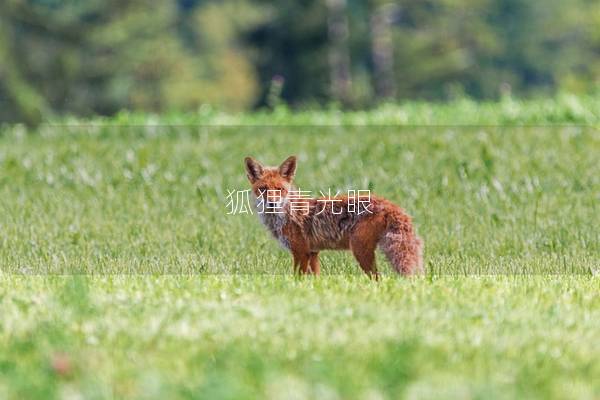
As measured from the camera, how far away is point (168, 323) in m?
6.11

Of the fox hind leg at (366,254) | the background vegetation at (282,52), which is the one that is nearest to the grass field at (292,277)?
the fox hind leg at (366,254)

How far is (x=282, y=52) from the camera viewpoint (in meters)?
48.2

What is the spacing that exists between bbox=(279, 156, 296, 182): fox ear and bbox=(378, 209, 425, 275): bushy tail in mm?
770

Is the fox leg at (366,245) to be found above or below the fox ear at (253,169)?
below

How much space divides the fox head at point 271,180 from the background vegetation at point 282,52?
31460 millimetres

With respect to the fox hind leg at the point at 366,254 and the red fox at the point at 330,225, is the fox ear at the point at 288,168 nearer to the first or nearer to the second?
the red fox at the point at 330,225

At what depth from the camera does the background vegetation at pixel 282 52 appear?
46906 mm

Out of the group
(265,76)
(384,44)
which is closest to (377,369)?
(265,76)

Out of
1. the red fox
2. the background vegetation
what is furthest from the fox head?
the background vegetation

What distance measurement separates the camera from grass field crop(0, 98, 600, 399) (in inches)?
206

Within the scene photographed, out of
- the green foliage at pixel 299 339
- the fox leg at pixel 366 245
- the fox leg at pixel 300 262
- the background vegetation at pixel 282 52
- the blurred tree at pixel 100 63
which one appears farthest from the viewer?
the background vegetation at pixel 282 52

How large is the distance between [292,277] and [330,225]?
45 centimetres

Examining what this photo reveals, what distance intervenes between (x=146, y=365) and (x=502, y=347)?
1.81m

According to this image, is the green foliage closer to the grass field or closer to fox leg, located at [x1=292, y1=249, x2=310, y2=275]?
the grass field
